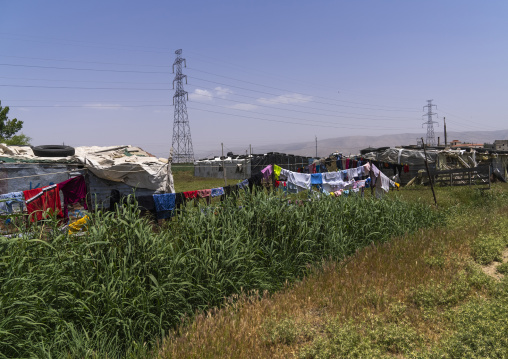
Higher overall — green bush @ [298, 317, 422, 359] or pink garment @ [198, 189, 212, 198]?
pink garment @ [198, 189, 212, 198]

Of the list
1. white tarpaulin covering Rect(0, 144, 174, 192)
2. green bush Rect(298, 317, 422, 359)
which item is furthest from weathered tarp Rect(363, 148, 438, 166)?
green bush Rect(298, 317, 422, 359)

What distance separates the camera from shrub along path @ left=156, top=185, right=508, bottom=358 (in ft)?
10.6

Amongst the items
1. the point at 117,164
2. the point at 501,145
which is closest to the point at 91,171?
the point at 117,164

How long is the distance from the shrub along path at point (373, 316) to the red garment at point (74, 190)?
700 cm

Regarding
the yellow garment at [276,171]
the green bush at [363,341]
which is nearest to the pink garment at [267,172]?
the yellow garment at [276,171]

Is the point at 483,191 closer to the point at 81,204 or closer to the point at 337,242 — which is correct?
the point at 337,242

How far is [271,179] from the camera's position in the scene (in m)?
11.2

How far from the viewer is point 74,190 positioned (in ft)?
32.4

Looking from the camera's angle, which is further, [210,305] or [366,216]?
[366,216]

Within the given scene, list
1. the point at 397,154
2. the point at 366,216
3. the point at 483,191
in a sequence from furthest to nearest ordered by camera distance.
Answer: the point at 397,154
the point at 483,191
the point at 366,216

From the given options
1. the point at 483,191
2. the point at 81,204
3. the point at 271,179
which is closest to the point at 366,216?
the point at 271,179

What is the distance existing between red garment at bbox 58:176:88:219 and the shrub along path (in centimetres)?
700

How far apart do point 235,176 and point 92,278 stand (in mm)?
33800

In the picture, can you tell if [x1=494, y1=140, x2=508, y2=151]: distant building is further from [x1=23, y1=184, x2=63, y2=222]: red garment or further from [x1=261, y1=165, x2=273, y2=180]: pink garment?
[x1=23, y1=184, x2=63, y2=222]: red garment
